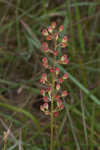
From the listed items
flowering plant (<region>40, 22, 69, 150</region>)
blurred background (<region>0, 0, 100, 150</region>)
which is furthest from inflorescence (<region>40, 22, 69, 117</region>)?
blurred background (<region>0, 0, 100, 150</region>)

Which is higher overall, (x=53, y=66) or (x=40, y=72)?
(x=40, y=72)

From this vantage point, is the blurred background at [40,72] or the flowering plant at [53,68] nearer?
the flowering plant at [53,68]

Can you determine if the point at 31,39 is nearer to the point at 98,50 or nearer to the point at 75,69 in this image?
the point at 75,69

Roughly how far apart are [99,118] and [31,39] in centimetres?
94

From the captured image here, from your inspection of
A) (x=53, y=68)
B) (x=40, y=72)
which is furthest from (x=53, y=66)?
(x=40, y=72)

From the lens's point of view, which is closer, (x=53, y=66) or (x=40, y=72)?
(x=53, y=66)

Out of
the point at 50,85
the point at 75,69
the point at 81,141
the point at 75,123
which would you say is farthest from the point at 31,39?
the point at 50,85

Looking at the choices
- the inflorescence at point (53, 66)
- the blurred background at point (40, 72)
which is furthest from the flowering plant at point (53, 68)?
the blurred background at point (40, 72)

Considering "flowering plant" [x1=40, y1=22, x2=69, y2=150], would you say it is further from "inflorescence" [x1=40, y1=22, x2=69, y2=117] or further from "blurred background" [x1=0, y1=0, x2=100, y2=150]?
"blurred background" [x1=0, y1=0, x2=100, y2=150]

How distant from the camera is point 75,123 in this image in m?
2.12

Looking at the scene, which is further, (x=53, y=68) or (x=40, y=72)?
(x=40, y=72)

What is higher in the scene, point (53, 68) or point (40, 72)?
point (40, 72)

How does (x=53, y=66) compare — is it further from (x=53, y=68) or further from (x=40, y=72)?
(x=40, y=72)

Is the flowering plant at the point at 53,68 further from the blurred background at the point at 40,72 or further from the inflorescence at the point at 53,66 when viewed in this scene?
the blurred background at the point at 40,72
